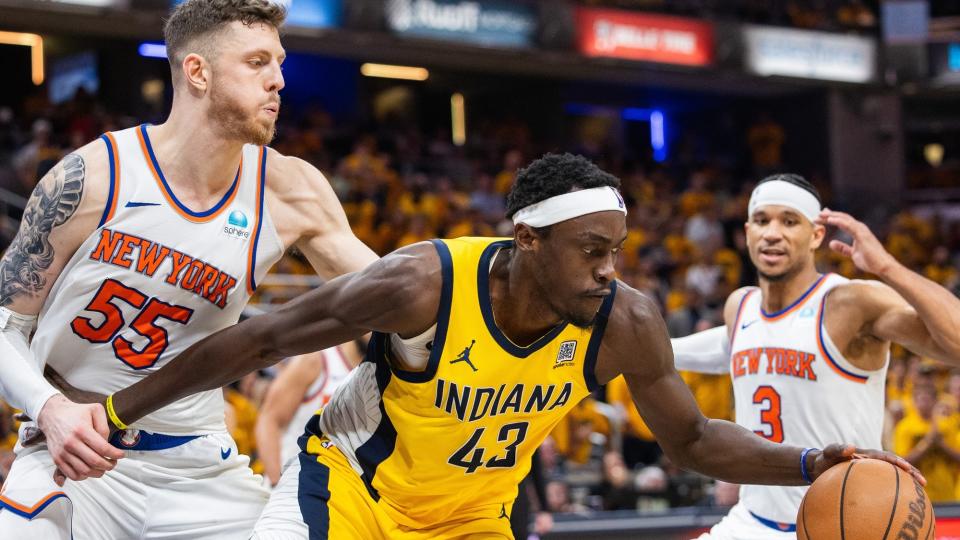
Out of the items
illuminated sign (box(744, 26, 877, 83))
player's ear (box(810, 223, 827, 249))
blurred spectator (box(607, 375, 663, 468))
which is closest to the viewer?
player's ear (box(810, 223, 827, 249))

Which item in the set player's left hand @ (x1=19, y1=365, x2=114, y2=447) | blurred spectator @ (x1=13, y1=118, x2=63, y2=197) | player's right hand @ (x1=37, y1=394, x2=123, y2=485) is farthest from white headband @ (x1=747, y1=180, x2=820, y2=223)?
blurred spectator @ (x1=13, y1=118, x2=63, y2=197)

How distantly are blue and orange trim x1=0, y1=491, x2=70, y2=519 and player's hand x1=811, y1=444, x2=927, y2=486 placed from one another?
2.17 m

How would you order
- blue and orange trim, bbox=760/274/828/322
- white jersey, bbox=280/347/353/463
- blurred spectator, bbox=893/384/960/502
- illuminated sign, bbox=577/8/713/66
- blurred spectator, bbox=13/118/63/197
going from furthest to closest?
1. illuminated sign, bbox=577/8/713/66
2. blurred spectator, bbox=13/118/63/197
3. blurred spectator, bbox=893/384/960/502
4. white jersey, bbox=280/347/353/463
5. blue and orange trim, bbox=760/274/828/322

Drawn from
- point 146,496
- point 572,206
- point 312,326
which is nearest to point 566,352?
point 572,206

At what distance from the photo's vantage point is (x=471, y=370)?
A: 10.9 feet

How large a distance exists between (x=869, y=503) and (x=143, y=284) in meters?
2.15

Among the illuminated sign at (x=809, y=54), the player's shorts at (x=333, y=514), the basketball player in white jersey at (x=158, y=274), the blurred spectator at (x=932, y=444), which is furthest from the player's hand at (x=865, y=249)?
A: the illuminated sign at (x=809, y=54)

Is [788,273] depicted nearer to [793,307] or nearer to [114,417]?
[793,307]

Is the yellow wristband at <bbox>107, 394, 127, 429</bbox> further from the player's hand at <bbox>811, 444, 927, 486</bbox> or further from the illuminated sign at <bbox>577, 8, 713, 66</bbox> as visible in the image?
the illuminated sign at <bbox>577, 8, 713, 66</bbox>

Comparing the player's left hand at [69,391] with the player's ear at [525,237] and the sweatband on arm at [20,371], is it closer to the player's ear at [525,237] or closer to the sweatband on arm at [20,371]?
the sweatband on arm at [20,371]

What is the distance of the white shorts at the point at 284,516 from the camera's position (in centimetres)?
339

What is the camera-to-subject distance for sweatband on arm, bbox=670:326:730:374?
17.7ft

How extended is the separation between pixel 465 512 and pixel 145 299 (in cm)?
114

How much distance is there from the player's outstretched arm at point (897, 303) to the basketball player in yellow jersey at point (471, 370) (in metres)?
1.25
